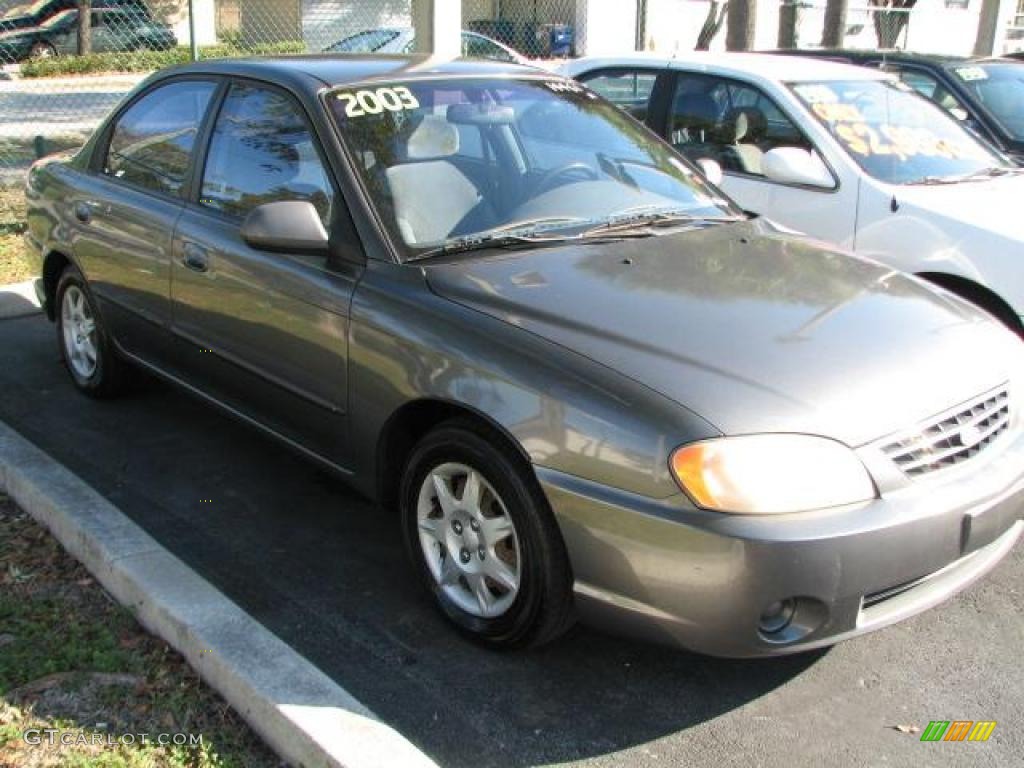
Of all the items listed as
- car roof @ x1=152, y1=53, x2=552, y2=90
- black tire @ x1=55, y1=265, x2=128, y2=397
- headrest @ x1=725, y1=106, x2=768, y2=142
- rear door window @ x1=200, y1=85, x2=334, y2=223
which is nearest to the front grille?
rear door window @ x1=200, y1=85, x2=334, y2=223

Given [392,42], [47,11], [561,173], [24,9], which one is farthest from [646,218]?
[24,9]

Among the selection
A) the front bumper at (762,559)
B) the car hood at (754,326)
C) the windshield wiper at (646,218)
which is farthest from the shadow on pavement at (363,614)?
the windshield wiper at (646,218)

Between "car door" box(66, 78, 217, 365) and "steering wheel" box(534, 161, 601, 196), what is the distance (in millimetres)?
1475

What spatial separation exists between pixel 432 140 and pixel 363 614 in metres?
1.68

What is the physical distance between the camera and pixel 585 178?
159 inches

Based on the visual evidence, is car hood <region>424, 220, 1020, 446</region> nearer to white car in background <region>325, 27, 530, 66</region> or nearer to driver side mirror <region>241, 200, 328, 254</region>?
driver side mirror <region>241, 200, 328, 254</region>

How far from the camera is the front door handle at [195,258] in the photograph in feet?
13.6

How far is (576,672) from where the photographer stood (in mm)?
3162

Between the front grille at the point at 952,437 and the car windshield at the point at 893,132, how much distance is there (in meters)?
2.71

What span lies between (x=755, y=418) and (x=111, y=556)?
2082 mm

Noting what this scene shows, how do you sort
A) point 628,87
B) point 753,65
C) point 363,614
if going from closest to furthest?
point 363,614, point 753,65, point 628,87

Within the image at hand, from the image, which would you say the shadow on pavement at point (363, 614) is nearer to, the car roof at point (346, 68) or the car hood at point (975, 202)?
the car roof at point (346, 68)

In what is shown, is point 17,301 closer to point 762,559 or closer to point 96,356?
point 96,356

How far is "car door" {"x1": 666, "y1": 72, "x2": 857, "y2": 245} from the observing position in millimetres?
5594
